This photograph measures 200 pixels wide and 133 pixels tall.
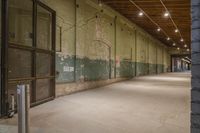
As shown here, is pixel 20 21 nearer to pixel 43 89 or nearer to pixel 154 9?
pixel 43 89

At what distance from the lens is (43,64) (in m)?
6.68

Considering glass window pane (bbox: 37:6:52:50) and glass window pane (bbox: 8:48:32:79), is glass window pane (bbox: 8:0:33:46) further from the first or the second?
glass window pane (bbox: 37:6:52:50)

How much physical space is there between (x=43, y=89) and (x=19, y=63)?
1.32 m

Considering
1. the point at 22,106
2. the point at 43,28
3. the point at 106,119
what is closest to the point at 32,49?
the point at 43,28

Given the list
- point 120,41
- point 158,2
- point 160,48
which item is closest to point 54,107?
point 158,2

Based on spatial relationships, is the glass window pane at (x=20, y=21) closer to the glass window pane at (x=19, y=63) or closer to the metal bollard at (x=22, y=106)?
the glass window pane at (x=19, y=63)

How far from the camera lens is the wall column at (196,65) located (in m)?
1.48

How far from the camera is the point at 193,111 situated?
153 cm

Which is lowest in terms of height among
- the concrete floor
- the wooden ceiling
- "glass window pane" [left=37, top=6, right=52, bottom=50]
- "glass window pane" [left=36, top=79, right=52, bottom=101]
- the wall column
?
the concrete floor

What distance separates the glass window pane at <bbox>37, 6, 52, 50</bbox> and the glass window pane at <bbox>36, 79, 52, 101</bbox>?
35.5 inches

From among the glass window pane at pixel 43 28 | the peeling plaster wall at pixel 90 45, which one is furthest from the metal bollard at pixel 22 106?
the peeling plaster wall at pixel 90 45

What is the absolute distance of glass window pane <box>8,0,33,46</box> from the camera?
559 cm

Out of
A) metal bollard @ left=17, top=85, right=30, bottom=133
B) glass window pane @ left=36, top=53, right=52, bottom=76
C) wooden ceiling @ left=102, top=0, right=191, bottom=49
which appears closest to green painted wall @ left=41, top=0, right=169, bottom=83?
wooden ceiling @ left=102, top=0, right=191, bottom=49

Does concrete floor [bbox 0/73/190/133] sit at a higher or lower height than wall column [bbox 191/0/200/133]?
lower
